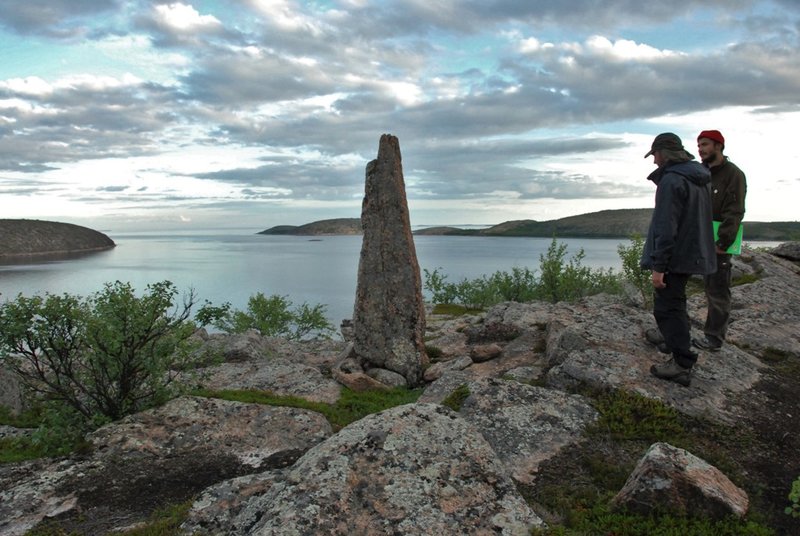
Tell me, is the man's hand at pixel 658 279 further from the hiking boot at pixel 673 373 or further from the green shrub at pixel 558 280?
the green shrub at pixel 558 280

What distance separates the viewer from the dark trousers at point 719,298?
11492 millimetres

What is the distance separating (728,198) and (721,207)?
229mm

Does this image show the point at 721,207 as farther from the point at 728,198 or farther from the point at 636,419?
the point at 636,419

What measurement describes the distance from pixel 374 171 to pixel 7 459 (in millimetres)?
12065

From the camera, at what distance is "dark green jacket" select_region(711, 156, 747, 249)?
10977 mm

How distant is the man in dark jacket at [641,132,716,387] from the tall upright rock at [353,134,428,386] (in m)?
8.54

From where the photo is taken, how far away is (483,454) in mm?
6312

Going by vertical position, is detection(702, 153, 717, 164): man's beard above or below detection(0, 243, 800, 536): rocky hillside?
above

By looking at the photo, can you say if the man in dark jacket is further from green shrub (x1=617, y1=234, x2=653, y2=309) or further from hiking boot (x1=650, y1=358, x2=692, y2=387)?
green shrub (x1=617, y1=234, x2=653, y2=309)

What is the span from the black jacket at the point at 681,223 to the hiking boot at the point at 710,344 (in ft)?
9.34

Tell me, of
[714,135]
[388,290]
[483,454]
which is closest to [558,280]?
[388,290]

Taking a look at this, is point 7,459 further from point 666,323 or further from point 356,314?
point 666,323

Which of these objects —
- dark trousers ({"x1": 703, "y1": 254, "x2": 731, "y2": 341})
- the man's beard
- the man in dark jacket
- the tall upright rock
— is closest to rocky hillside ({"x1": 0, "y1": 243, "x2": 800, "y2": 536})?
dark trousers ({"x1": 703, "y1": 254, "x2": 731, "y2": 341})

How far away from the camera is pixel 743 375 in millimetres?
10617
